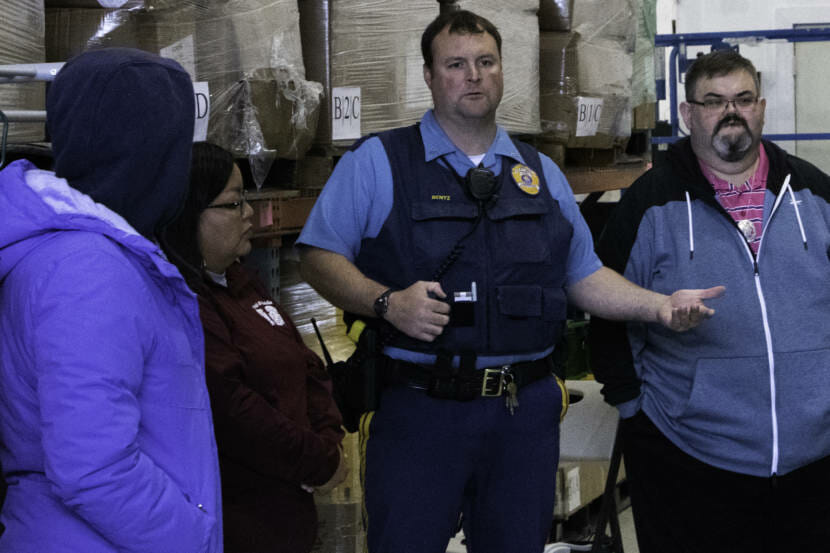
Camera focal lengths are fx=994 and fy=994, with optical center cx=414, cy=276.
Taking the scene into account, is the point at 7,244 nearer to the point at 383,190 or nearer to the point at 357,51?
the point at 383,190

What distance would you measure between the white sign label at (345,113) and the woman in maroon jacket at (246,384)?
0.59 metres

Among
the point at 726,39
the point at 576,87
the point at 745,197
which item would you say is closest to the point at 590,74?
the point at 576,87

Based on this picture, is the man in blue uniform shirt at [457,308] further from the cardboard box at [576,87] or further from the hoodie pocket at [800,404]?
the cardboard box at [576,87]

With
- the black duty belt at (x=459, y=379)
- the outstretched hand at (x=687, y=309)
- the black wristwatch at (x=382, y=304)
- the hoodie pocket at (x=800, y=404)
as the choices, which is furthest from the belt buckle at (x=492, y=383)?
the hoodie pocket at (x=800, y=404)

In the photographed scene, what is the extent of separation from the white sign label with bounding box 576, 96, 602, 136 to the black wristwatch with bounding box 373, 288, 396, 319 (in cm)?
186

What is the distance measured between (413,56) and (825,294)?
1.39 meters

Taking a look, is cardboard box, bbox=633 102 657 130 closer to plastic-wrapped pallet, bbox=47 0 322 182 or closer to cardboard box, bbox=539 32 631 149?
cardboard box, bbox=539 32 631 149

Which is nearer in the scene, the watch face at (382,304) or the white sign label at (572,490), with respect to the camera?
the watch face at (382,304)

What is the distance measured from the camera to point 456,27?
107 inches

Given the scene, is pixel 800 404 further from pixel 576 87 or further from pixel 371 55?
pixel 576 87

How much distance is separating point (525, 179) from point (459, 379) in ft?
1.89

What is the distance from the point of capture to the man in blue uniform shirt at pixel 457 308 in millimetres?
2490

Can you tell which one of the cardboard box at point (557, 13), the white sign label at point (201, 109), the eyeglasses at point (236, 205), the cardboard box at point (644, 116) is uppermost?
the cardboard box at point (557, 13)

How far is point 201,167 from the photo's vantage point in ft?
7.59
